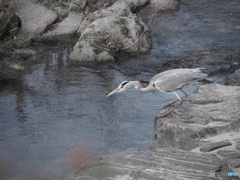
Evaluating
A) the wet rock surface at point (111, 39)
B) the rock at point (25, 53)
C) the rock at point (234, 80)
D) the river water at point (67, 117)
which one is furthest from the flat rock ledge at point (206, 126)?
the rock at point (25, 53)

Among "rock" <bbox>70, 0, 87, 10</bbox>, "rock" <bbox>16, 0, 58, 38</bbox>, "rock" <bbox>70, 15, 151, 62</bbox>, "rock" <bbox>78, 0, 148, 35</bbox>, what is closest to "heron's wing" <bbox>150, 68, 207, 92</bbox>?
"rock" <bbox>70, 15, 151, 62</bbox>

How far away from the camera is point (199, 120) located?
4969mm

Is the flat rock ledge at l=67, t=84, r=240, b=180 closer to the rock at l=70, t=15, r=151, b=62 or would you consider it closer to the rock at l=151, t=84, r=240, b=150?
the rock at l=151, t=84, r=240, b=150

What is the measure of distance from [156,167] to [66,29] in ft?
24.0

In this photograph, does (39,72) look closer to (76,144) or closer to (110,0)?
(76,144)

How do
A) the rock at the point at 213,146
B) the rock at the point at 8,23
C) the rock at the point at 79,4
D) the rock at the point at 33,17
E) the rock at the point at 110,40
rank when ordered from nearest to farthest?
the rock at the point at 213,146, the rock at the point at 110,40, the rock at the point at 8,23, the rock at the point at 33,17, the rock at the point at 79,4

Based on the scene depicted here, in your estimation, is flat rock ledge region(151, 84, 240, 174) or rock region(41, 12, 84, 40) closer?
flat rock ledge region(151, 84, 240, 174)

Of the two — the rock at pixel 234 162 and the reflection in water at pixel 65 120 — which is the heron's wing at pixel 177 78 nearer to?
the reflection in water at pixel 65 120

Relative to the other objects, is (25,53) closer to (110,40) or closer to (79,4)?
(110,40)

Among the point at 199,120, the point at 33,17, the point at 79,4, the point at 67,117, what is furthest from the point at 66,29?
the point at 199,120

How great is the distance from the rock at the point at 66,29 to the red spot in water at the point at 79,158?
560 cm

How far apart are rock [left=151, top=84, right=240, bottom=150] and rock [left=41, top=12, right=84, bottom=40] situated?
220 inches

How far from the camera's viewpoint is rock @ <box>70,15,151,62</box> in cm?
880

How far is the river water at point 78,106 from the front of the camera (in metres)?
5.47
